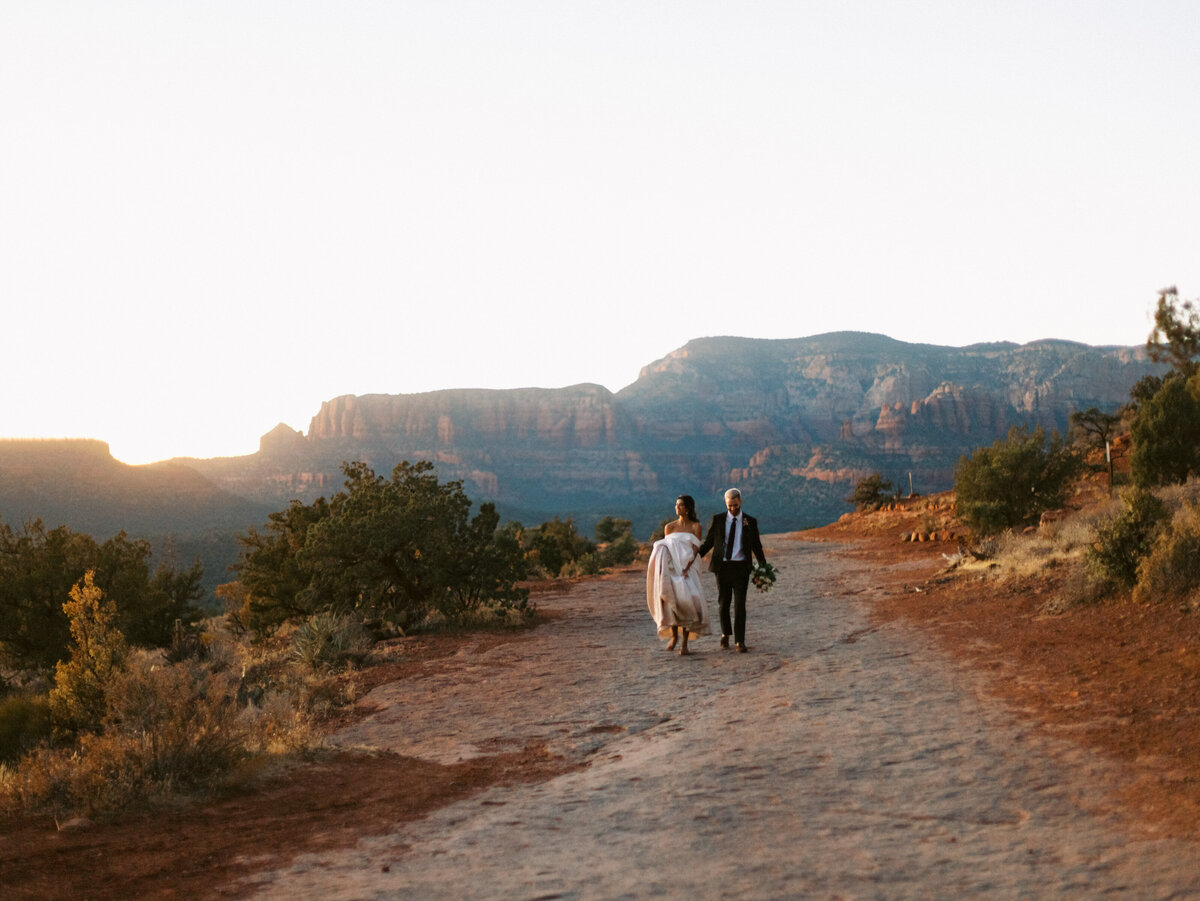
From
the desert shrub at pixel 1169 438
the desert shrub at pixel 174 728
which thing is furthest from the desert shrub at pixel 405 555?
the desert shrub at pixel 1169 438

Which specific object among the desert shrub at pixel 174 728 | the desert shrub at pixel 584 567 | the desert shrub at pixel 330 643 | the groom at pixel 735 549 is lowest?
the desert shrub at pixel 584 567

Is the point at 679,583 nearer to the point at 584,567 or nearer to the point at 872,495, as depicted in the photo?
the point at 584,567

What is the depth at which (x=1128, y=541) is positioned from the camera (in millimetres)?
11828

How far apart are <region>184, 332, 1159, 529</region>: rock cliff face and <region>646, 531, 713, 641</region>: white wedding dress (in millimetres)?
91054

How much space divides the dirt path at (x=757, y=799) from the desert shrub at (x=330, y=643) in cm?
275

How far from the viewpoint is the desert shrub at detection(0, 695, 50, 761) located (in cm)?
1199

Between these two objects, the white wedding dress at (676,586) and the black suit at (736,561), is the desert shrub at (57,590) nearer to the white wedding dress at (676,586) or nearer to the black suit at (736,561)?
the white wedding dress at (676,586)

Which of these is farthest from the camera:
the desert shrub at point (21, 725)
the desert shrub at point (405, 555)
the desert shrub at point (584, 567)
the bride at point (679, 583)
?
the desert shrub at point (584, 567)

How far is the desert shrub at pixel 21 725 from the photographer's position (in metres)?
12.0

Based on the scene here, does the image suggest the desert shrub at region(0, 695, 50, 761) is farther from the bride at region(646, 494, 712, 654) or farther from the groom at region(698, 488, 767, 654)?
the groom at region(698, 488, 767, 654)

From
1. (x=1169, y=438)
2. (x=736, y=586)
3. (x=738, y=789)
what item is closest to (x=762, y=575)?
(x=736, y=586)

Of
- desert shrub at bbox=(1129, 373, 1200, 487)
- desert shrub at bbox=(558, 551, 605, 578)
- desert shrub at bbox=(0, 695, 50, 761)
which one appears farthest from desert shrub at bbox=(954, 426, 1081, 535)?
desert shrub at bbox=(0, 695, 50, 761)

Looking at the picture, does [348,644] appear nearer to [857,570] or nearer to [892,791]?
[892,791]

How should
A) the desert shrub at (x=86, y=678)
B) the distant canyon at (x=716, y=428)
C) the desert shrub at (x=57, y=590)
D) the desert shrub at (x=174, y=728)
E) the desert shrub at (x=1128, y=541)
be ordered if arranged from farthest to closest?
the distant canyon at (x=716, y=428)
the desert shrub at (x=57, y=590)
the desert shrub at (x=1128, y=541)
the desert shrub at (x=86, y=678)
the desert shrub at (x=174, y=728)
